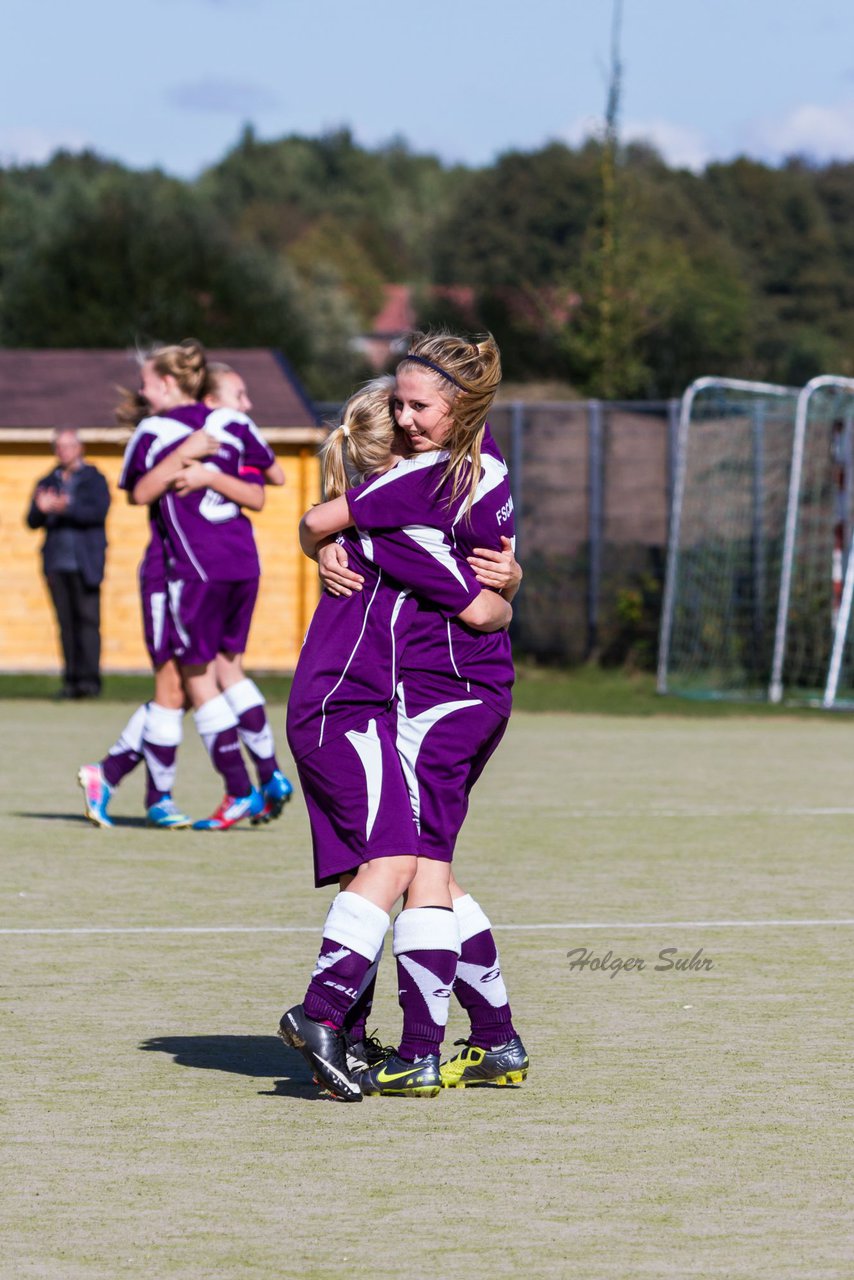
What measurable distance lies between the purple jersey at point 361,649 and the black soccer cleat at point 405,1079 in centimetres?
75

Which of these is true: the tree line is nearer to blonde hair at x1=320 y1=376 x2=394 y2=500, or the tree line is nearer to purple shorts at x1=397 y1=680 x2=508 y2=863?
blonde hair at x1=320 y1=376 x2=394 y2=500

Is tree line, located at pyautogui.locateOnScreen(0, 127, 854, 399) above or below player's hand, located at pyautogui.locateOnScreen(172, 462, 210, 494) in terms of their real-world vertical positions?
above

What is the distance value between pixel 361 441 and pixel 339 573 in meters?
0.31

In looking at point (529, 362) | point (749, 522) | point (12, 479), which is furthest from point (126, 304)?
point (749, 522)

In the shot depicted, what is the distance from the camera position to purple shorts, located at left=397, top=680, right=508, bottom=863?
5109 millimetres

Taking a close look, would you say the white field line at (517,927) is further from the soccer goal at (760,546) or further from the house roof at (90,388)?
the house roof at (90,388)

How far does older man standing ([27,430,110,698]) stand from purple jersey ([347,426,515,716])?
13464 mm

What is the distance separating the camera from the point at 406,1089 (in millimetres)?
5078

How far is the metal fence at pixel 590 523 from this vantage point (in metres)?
21.7

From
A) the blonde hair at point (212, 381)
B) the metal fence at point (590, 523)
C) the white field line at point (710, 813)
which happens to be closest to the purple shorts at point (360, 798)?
the blonde hair at point (212, 381)

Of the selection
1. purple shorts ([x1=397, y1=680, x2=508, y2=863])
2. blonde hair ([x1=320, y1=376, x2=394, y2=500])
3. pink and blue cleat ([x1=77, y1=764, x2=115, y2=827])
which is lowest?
pink and blue cleat ([x1=77, y1=764, x2=115, y2=827])

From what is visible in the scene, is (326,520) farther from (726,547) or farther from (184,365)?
(726,547)

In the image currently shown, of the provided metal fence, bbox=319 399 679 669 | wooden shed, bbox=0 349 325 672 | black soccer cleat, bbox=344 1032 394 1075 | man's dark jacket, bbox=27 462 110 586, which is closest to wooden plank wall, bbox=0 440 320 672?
wooden shed, bbox=0 349 325 672

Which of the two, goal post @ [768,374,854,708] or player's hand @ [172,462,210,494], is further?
goal post @ [768,374,854,708]
